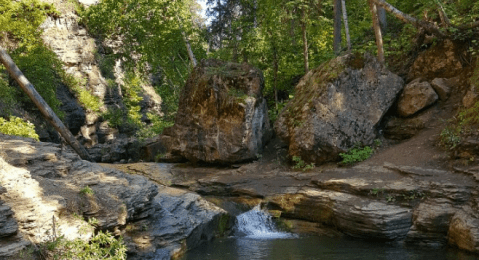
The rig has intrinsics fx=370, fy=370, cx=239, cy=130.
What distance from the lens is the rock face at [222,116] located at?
16.2 m

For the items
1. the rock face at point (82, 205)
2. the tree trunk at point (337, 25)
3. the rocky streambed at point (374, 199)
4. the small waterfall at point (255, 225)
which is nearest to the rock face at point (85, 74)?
the rocky streambed at point (374, 199)

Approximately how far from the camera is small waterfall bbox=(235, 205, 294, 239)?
12102mm

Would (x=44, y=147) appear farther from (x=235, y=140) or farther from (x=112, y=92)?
(x=112, y=92)

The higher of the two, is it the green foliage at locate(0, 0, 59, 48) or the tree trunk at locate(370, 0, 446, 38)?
the green foliage at locate(0, 0, 59, 48)

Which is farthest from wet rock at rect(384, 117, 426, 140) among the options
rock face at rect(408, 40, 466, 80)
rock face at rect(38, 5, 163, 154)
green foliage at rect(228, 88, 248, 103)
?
rock face at rect(38, 5, 163, 154)

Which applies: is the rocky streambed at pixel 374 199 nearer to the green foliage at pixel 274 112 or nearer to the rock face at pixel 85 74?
the green foliage at pixel 274 112

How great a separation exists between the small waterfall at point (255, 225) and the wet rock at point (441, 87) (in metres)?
8.14

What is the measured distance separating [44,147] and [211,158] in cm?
786

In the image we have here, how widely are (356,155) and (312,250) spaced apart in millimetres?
5050

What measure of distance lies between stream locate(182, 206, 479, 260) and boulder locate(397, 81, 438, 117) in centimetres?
618

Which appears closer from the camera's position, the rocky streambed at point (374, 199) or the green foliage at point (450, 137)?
the rocky streambed at point (374, 199)

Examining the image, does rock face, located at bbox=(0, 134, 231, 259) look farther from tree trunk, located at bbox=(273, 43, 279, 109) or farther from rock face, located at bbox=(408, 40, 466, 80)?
rock face, located at bbox=(408, 40, 466, 80)

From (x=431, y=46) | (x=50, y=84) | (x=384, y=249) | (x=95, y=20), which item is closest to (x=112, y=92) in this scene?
(x=95, y=20)

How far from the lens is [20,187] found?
767cm
